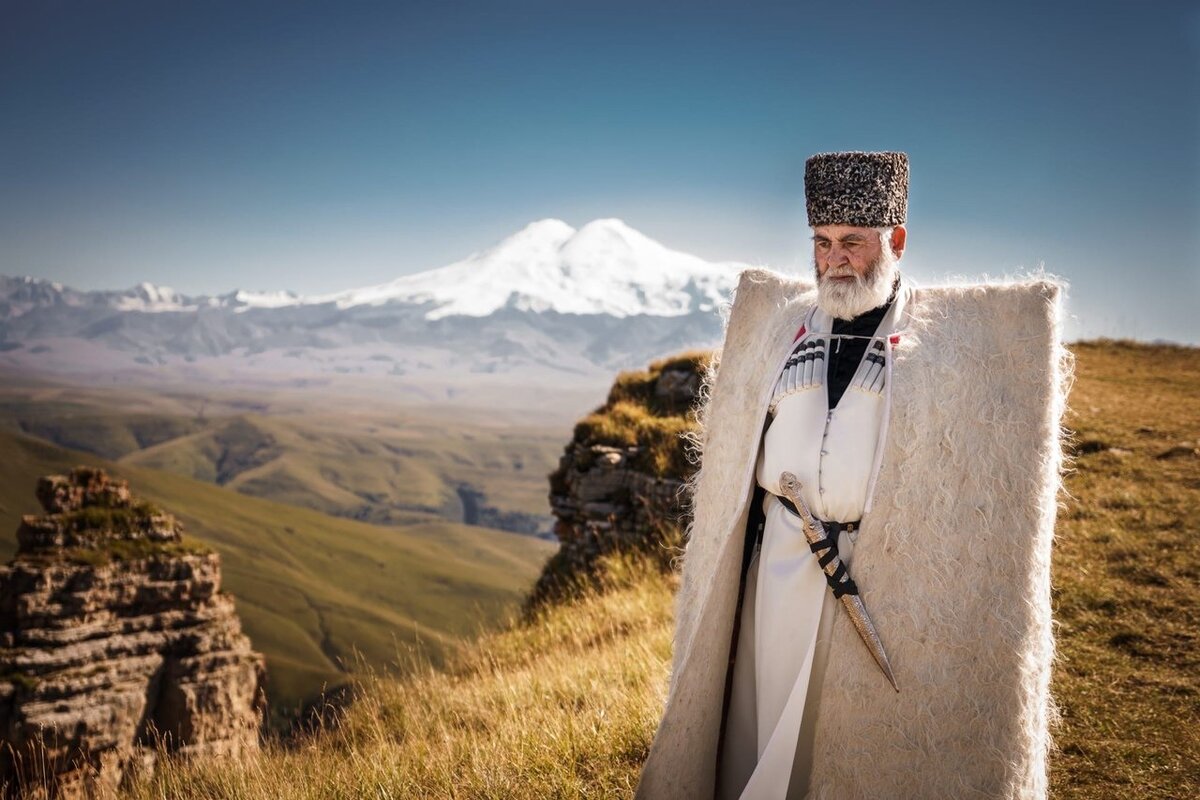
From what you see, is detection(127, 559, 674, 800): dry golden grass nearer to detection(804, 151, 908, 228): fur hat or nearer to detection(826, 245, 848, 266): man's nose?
detection(826, 245, 848, 266): man's nose

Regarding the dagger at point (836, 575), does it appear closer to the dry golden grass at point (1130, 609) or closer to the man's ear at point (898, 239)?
the man's ear at point (898, 239)

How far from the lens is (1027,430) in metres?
2.87

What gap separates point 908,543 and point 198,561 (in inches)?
1118

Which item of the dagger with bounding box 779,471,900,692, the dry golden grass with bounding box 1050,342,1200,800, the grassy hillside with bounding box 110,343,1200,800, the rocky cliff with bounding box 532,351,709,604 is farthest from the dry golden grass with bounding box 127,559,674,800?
the rocky cliff with bounding box 532,351,709,604

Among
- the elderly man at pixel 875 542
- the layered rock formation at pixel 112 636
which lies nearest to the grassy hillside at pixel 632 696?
the elderly man at pixel 875 542

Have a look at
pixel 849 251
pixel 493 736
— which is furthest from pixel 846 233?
pixel 493 736

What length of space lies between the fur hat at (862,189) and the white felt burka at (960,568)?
0.45m

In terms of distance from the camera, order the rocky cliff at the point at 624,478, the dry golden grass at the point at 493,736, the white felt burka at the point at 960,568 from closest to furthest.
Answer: the white felt burka at the point at 960,568
the dry golden grass at the point at 493,736
the rocky cliff at the point at 624,478

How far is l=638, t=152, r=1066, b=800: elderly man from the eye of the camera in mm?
2863

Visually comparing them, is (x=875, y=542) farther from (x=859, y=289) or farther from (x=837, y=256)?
(x=837, y=256)

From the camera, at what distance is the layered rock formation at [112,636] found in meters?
21.9

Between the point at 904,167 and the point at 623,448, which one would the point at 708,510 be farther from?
the point at 623,448

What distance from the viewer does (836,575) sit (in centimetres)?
300

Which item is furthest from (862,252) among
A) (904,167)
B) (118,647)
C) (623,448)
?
(118,647)
